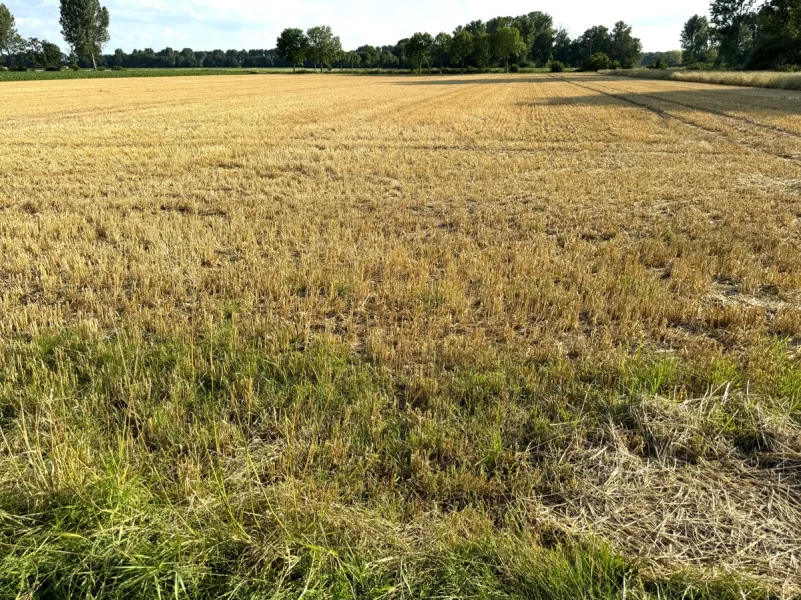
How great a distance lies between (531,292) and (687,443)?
2.63m

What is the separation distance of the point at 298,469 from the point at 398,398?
3.39ft

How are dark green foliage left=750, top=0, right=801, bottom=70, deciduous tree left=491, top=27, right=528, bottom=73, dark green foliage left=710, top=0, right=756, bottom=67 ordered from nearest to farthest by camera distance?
dark green foliage left=750, top=0, right=801, bottom=70 < dark green foliage left=710, top=0, right=756, bottom=67 < deciduous tree left=491, top=27, right=528, bottom=73

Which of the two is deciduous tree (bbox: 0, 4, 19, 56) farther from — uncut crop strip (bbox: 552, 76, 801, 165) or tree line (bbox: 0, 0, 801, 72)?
uncut crop strip (bbox: 552, 76, 801, 165)

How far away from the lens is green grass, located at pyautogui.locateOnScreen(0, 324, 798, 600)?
2.29 meters

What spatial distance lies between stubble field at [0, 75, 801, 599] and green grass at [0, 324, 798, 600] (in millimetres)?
18

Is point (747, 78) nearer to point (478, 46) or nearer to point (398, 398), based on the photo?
point (398, 398)

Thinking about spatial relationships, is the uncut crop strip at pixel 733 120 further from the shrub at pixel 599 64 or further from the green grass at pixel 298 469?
the shrub at pixel 599 64

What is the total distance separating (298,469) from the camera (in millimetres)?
3037

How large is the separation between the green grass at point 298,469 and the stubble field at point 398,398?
0.02m

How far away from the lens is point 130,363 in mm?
4211

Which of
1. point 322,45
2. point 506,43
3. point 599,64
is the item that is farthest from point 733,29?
point 322,45

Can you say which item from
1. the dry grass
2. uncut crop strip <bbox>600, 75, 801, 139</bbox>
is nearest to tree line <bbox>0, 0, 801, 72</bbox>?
the dry grass

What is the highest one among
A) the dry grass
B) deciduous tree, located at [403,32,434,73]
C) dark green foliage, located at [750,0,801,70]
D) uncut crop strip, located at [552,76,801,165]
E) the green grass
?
deciduous tree, located at [403,32,434,73]

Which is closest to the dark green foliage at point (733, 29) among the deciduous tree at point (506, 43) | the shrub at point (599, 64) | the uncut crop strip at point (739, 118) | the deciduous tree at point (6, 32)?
the shrub at point (599, 64)
